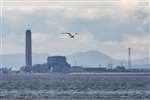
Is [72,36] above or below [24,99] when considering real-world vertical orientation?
above

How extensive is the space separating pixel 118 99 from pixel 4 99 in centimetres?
1032

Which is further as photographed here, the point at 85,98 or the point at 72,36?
the point at 72,36

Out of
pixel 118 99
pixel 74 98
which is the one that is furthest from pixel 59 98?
pixel 118 99

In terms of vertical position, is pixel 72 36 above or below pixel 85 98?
above

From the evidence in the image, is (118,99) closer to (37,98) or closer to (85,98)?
(85,98)

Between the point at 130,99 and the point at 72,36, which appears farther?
the point at 72,36

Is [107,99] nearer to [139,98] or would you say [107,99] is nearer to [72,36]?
[139,98]

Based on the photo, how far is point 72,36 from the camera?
64.3m

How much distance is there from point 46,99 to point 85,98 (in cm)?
366

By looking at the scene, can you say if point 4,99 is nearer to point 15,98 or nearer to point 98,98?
point 15,98

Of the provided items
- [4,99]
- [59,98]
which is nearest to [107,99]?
[59,98]

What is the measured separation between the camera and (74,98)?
59.6 m

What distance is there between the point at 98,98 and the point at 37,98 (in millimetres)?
5620

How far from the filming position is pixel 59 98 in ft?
200
